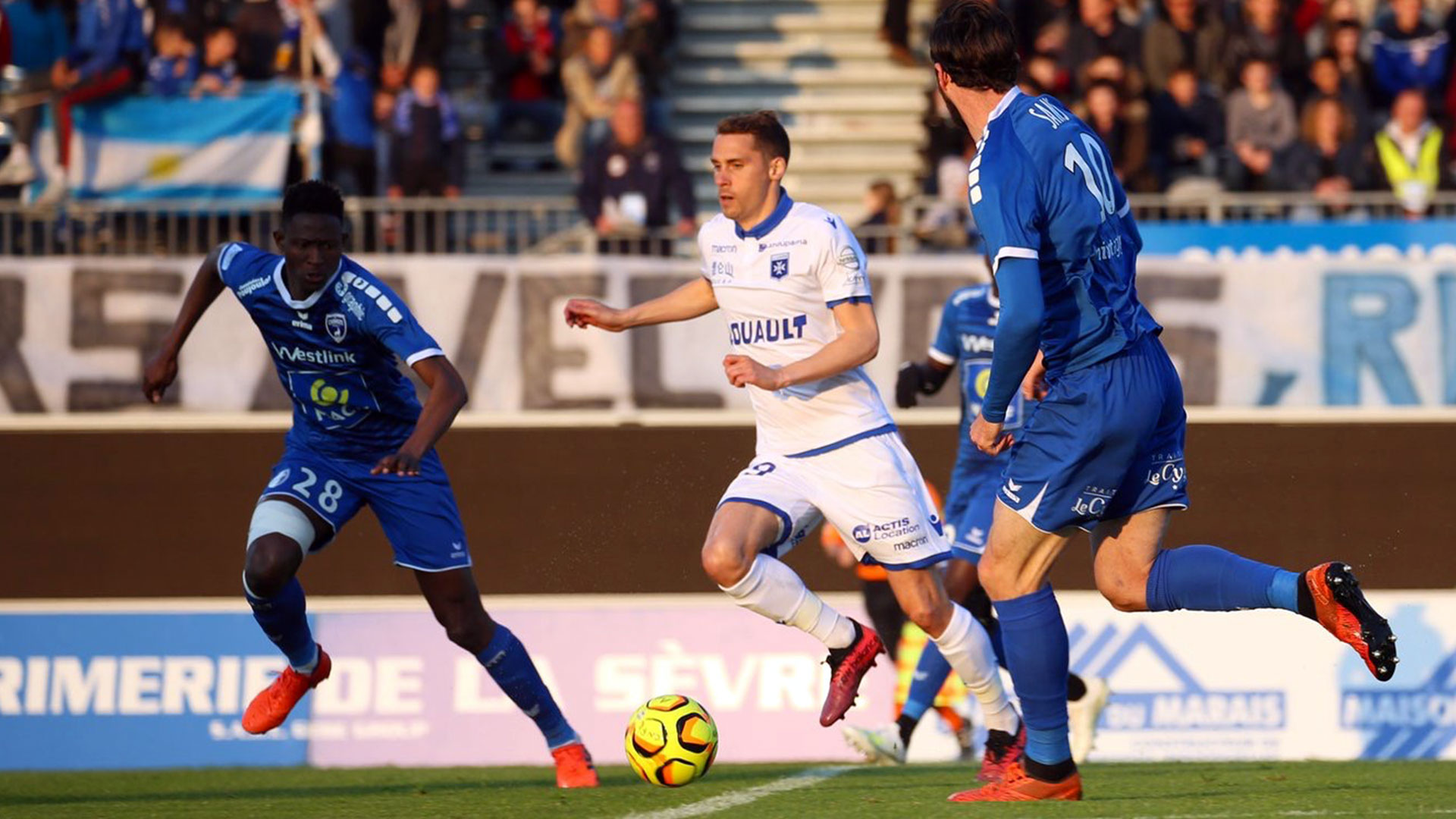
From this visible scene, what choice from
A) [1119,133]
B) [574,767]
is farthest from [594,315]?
[1119,133]

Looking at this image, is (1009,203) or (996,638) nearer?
(1009,203)

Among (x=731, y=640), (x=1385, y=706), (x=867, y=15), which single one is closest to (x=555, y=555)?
(x=731, y=640)

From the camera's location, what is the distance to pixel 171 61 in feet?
49.2

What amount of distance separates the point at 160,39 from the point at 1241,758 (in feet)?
29.9

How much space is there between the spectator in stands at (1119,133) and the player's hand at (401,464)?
26.7 ft

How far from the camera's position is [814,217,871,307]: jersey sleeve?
25.2 feet

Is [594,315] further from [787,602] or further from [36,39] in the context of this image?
[36,39]

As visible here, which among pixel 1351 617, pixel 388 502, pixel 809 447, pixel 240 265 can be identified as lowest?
pixel 388 502

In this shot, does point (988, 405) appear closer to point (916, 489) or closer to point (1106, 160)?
point (1106, 160)

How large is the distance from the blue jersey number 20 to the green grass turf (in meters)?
1.87

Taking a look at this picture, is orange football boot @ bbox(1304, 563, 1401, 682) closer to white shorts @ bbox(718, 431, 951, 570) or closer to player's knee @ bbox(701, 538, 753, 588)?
white shorts @ bbox(718, 431, 951, 570)

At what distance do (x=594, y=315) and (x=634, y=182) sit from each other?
260 inches

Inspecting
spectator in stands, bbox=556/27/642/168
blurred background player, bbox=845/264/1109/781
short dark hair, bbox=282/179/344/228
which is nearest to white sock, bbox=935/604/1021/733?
blurred background player, bbox=845/264/1109/781

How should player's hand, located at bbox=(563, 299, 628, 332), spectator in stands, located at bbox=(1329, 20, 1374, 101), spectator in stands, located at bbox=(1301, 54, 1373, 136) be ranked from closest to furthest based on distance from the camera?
player's hand, located at bbox=(563, 299, 628, 332), spectator in stands, located at bbox=(1301, 54, 1373, 136), spectator in stands, located at bbox=(1329, 20, 1374, 101)
